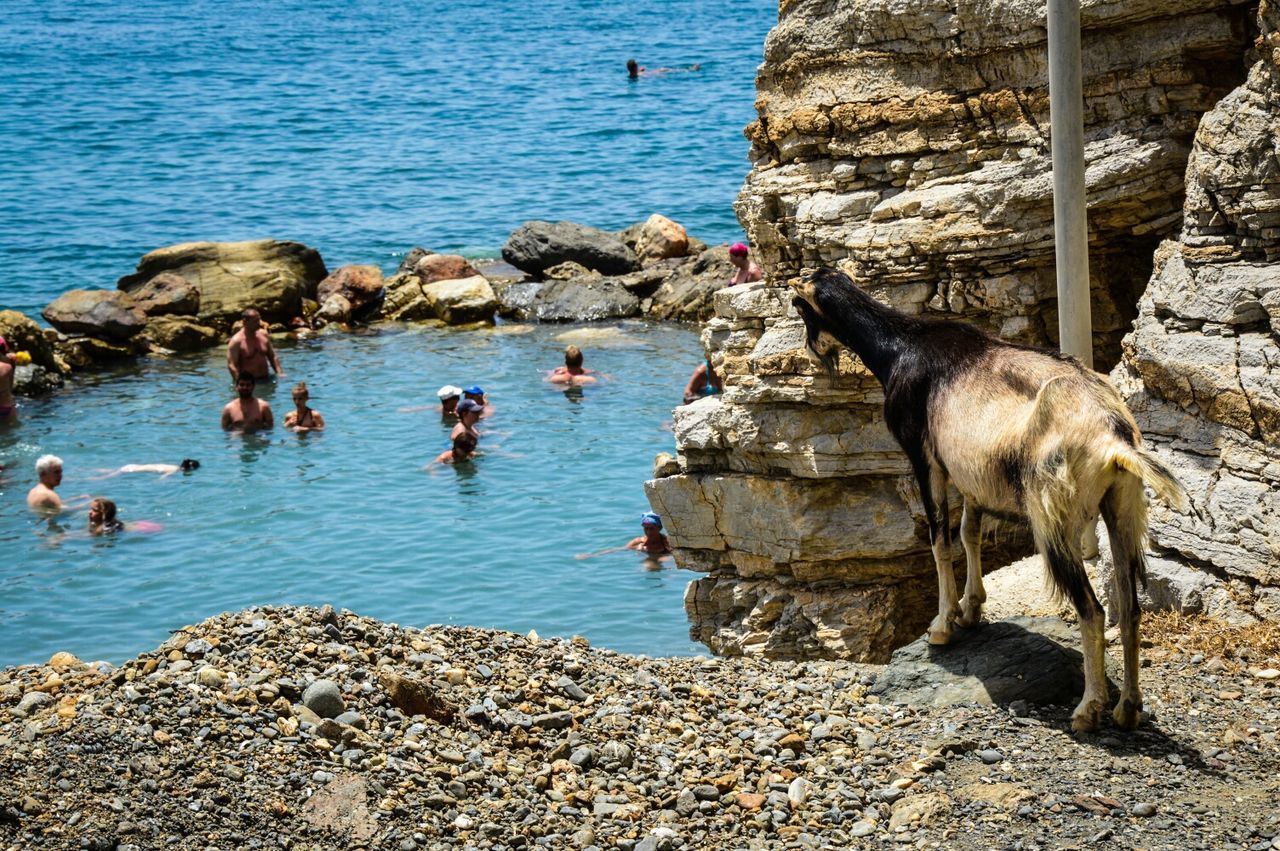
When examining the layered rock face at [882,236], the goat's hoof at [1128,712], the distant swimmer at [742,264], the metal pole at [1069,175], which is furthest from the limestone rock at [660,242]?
the goat's hoof at [1128,712]

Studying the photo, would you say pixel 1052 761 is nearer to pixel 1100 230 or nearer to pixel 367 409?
pixel 1100 230

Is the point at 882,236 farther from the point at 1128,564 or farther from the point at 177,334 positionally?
the point at 177,334

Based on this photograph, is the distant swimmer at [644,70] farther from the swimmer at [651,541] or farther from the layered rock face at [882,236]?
the layered rock face at [882,236]

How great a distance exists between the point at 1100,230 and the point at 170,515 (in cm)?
1312

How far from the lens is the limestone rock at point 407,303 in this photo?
28688 millimetres

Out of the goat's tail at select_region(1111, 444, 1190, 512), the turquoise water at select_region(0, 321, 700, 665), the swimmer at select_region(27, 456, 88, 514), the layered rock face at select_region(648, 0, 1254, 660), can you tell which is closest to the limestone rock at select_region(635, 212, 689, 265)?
the turquoise water at select_region(0, 321, 700, 665)

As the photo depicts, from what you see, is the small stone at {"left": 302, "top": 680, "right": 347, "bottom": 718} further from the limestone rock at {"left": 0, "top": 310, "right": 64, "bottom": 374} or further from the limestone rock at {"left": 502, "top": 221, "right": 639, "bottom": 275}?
the limestone rock at {"left": 502, "top": 221, "right": 639, "bottom": 275}

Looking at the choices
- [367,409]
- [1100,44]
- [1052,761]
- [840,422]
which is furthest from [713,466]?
[367,409]

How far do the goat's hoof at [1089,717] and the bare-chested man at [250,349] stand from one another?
18.7 m

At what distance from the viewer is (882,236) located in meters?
9.32

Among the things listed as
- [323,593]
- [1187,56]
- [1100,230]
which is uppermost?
[1187,56]

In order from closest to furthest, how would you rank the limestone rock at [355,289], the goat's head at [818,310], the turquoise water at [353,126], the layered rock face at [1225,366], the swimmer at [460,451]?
the layered rock face at [1225,366], the goat's head at [818,310], the swimmer at [460,451], the limestone rock at [355,289], the turquoise water at [353,126]

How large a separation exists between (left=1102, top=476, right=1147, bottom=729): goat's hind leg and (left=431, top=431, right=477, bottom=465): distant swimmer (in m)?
13.9

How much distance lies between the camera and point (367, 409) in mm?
22469
